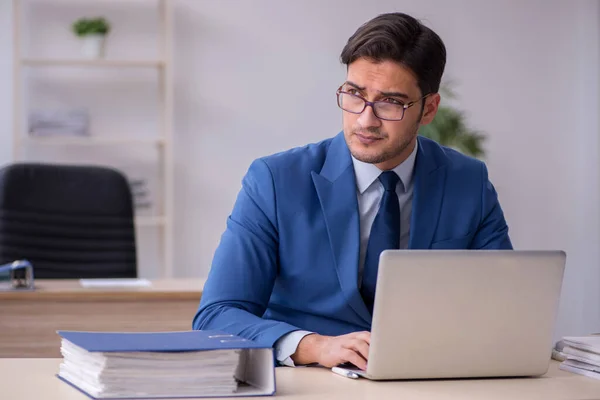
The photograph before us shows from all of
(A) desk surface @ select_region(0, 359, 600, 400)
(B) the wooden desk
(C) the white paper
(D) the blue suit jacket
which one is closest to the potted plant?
(C) the white paper

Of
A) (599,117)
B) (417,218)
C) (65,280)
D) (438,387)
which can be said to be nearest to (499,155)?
(599,117)

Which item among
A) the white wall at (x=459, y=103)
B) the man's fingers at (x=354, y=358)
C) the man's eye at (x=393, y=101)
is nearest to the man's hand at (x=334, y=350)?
the man's fingers at (x=354, y=358)

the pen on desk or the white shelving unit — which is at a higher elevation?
the white shelving unit

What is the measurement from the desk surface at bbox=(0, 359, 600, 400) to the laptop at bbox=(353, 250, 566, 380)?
0.09 feet

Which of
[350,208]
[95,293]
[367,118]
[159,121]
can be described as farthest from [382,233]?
[159,121]

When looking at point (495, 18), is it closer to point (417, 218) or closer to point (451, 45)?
point (451, 45)

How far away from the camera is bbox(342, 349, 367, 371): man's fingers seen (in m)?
1.54

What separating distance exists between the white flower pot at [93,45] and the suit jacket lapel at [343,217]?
2970mm

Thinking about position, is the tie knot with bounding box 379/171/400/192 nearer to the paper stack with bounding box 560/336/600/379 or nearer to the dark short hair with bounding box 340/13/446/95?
the dark short hair with bounding box 340/13/446/95

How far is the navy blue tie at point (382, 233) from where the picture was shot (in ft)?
6.42

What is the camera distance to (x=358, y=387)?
143 cm

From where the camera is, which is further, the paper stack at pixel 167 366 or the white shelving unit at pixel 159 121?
the white shelving unit at pixel 159 121

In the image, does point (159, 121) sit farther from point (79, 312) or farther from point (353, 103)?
point (353, 103)

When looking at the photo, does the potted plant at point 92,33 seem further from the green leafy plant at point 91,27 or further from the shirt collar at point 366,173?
the shirt collar at point 366,173
